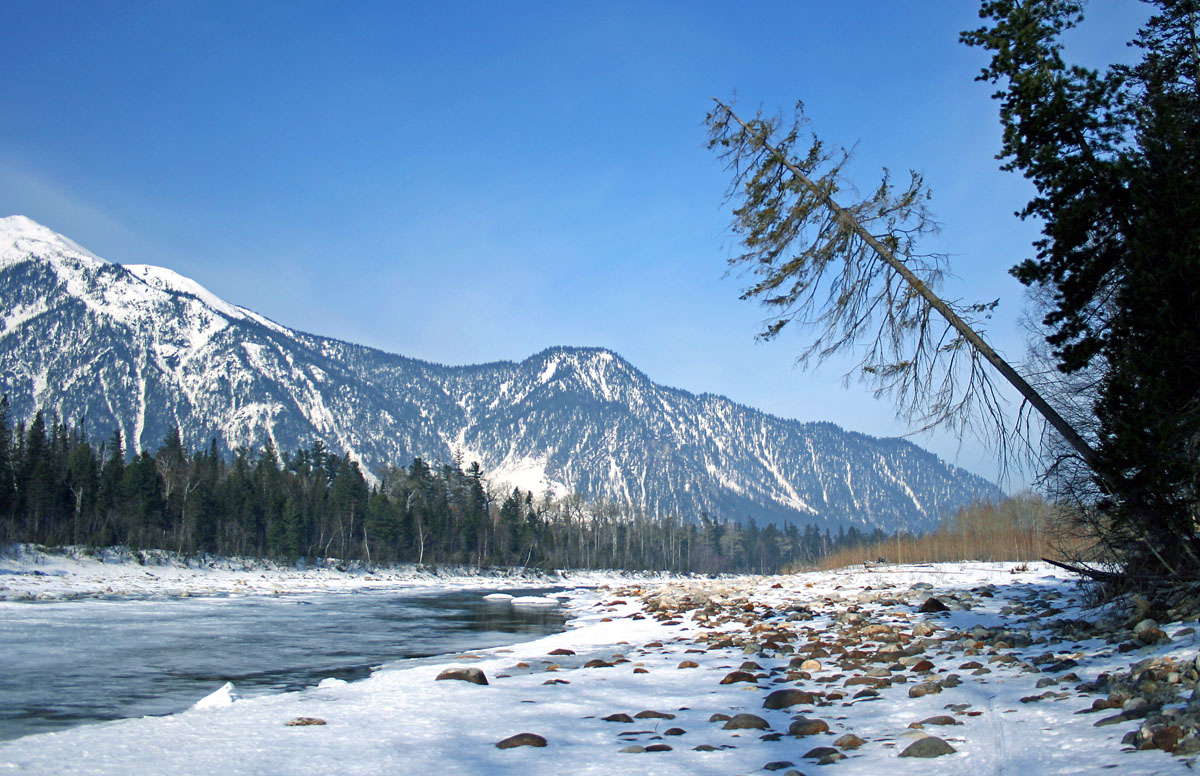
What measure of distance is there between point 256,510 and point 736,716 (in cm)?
8528

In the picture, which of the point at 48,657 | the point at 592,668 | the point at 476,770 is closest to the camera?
the point at 476,770

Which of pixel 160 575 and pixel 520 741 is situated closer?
pixel 520 741

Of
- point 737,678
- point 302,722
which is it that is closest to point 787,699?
point 737,678

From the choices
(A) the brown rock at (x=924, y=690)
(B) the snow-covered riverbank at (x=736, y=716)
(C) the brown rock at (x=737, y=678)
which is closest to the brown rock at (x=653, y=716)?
(B) the snow-covered riverbank at (x=736, y=716)

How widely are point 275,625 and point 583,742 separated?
19.7 m

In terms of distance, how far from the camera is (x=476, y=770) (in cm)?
522

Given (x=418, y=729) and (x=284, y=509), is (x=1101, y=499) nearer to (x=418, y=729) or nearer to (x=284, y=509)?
(x=418, y=729)

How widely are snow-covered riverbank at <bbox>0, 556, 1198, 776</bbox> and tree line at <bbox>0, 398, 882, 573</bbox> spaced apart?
6448 centimetres

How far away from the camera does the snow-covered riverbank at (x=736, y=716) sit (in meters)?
5.18

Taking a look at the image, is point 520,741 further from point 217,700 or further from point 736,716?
point 217,700

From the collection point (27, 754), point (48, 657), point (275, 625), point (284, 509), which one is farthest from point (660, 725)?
point (284, 509)

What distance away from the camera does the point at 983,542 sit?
50.3 m

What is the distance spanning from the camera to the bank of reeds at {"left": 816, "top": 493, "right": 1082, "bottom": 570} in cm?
4591

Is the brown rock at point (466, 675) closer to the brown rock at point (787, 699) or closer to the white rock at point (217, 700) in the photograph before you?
the white rock at point (217, 700)
